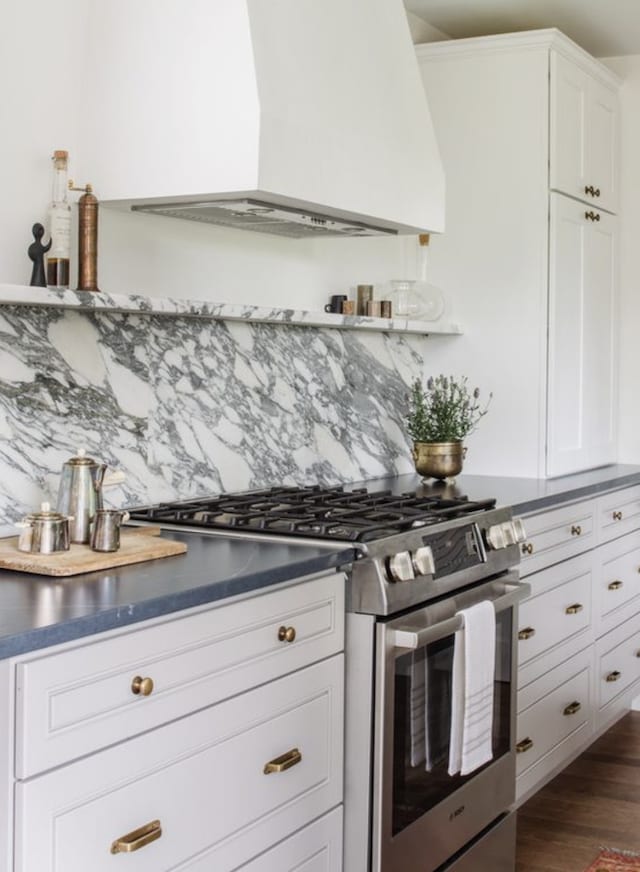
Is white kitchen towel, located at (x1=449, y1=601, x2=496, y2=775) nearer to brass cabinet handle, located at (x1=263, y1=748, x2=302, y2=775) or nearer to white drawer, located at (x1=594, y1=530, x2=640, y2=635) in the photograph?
brass cabinet handle, located at (x1=263, y1=748, x2=302, y2=775)

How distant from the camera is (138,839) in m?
1.81

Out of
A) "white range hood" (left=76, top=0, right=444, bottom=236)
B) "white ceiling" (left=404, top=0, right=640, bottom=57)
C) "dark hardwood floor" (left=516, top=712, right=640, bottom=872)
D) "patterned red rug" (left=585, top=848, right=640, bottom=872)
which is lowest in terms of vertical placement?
"patterned red rug" (left=585, top=848, right=640, bottom=872)

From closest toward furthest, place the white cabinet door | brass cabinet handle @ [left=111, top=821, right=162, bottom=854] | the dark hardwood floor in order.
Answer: brass cabinet handle @ [left=111, top=821, right=162, bottom=854] < the dark hardwood floor < the white cabinet door

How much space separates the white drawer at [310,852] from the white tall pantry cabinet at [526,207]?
1.95 m

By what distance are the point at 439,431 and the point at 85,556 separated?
6.20ft

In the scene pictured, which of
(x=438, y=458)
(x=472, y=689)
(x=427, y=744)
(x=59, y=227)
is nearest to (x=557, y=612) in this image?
(x=438, y=458)

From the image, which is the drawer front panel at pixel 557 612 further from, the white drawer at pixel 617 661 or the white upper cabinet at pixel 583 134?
the white upper cabinet at pixel 583 134

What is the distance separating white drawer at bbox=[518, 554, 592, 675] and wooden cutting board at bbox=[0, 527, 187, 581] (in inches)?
55.6

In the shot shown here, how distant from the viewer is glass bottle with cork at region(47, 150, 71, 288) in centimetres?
255

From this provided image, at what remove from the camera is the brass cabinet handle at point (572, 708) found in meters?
3.78

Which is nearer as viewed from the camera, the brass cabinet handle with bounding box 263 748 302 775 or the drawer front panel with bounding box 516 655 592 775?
the brass cabinet handle with bounding box 263 748 302 775

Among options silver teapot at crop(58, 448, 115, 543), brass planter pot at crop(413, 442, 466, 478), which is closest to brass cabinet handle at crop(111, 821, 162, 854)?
silver teapot at crop(58, 448, 115, 543)

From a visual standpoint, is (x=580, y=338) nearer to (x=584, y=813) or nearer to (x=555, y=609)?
(x=555, y=609)

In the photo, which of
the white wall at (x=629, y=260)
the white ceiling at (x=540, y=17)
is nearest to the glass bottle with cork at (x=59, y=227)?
the white ceiling at (x=540, y=17)
